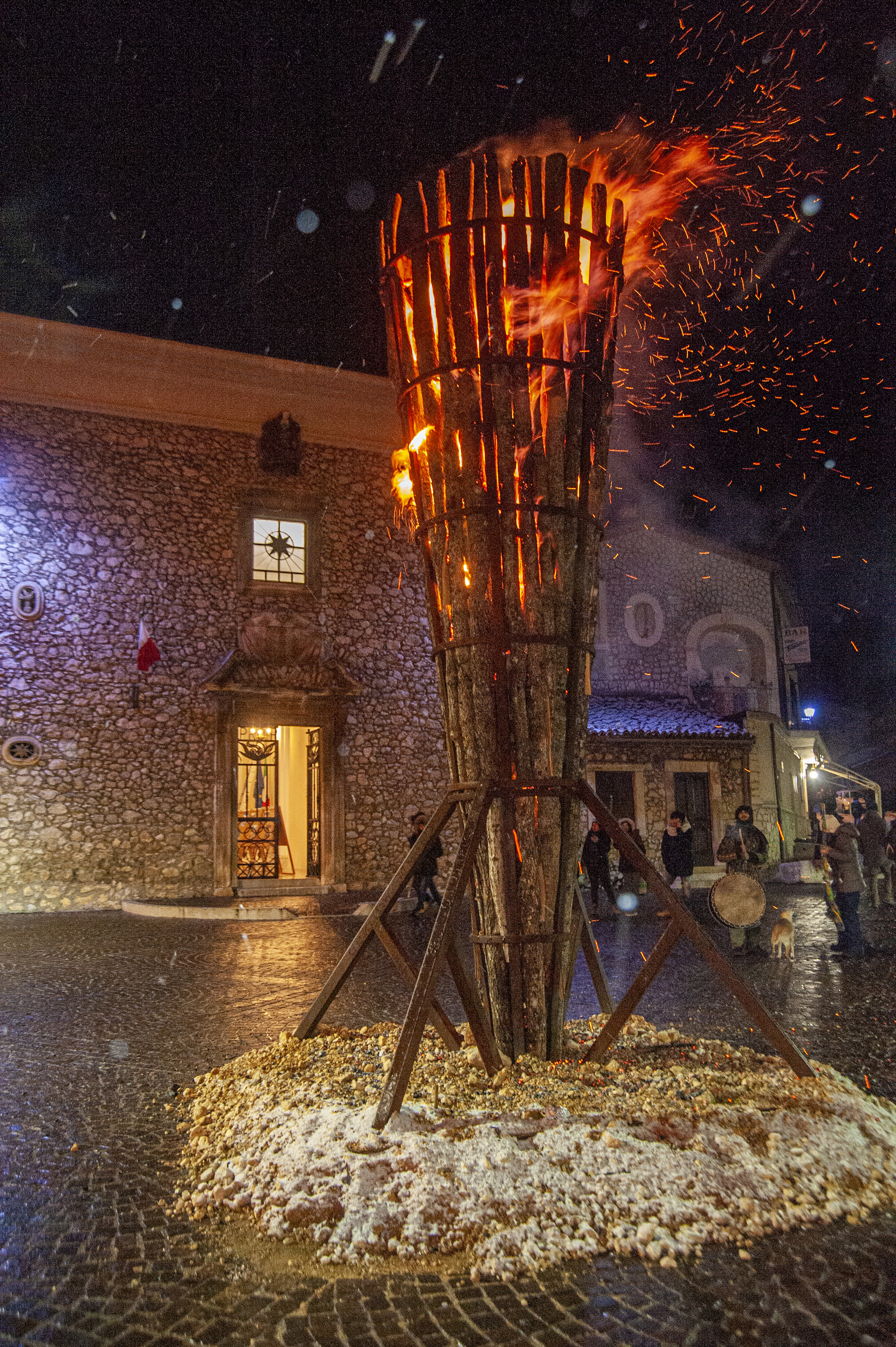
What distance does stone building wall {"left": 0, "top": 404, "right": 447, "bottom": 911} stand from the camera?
41.8ft

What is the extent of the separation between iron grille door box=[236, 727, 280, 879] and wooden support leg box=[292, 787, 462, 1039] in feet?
34.2

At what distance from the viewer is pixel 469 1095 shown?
335 centimetres

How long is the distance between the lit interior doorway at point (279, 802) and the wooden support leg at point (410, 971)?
10.2 meters

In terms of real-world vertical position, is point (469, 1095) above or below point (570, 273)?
below

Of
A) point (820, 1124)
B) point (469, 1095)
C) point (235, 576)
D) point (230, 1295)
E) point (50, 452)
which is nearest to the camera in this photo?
point (230, 1295)

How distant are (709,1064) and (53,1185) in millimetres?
2630

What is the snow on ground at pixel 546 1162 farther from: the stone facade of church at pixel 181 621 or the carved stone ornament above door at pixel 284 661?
the carved stone ornament above door at pixel 284 661

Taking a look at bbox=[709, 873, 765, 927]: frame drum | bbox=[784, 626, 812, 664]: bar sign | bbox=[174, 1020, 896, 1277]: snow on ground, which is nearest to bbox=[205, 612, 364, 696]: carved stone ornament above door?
bbox=[709, 873, 765, 927]: frame drum

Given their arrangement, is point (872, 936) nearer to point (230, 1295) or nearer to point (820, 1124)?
point (820, 1124)

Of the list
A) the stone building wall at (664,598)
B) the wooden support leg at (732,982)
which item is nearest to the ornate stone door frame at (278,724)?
the stone building wall at (664,598)

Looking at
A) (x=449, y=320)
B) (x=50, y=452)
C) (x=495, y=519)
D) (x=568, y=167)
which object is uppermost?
(x=50, y=452)

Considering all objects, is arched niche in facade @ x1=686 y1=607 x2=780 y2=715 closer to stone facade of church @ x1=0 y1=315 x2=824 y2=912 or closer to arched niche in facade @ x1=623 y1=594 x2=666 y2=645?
arched niche in facade @ x1=623 y1=594 x2=666 y2=645

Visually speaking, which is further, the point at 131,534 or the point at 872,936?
Answer: the point at 131,534

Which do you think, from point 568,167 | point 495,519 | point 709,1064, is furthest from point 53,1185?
point 568,167
